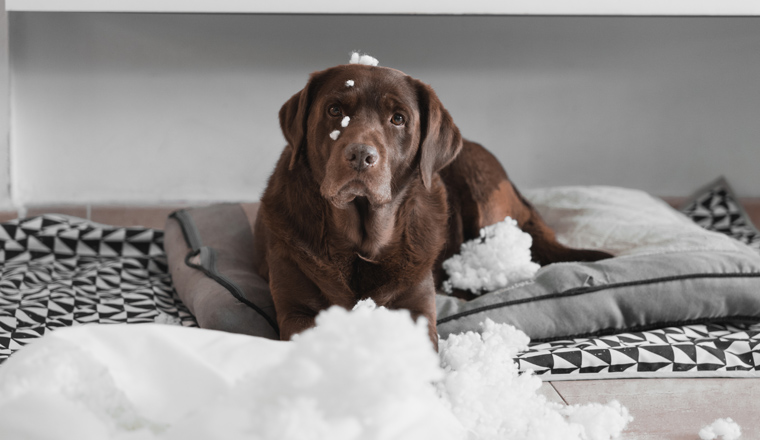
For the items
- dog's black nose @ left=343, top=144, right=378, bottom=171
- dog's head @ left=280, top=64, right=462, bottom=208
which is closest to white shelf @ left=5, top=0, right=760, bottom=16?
dog's head @ left=280, top=64, right=462, bottom=208

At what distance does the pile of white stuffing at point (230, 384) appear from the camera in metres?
0.55

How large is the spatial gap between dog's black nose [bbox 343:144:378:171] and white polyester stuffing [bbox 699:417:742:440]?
2.56ft

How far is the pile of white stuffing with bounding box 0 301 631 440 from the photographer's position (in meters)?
0.55

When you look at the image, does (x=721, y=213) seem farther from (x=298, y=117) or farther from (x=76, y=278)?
(x=76, y=278)

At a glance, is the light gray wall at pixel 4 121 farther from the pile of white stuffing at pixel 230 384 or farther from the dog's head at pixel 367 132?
the pile of white stuffing at pixel 230 384

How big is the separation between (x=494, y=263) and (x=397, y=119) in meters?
0.57

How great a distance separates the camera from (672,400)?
4.15ft

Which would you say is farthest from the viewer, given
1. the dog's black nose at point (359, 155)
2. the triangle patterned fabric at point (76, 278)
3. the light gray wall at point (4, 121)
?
the light gray wall at point (4, 121)

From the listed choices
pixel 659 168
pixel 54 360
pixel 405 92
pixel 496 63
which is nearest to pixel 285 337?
pixel 405 92

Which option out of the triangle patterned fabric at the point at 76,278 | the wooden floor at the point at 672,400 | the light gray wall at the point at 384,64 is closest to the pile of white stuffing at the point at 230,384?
the wooden floor at the point at 672,400

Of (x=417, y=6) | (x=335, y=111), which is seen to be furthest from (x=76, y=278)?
(x=417, y=6)

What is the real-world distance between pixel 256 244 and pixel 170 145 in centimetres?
122

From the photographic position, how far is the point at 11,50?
2701 mm

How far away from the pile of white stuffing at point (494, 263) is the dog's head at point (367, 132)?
38cm
